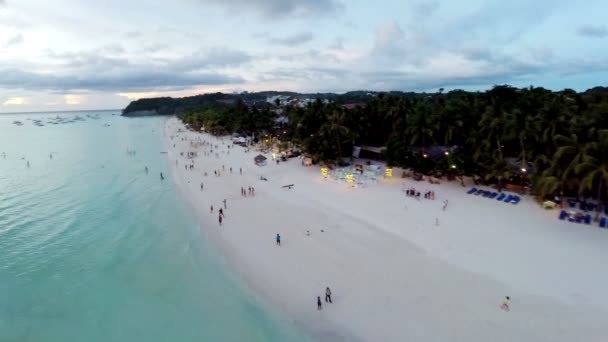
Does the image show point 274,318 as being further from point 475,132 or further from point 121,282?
point 475,132

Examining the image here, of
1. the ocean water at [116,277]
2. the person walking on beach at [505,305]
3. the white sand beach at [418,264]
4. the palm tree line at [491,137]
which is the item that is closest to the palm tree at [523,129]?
the palm tree line at [491,137]

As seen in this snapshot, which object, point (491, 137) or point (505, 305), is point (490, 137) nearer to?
point (491, 137)

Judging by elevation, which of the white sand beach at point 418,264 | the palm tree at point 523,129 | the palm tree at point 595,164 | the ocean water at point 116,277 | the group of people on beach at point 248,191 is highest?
the palm tree at point 523,129

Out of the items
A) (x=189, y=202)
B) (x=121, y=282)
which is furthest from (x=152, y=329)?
(x=189, y=202)

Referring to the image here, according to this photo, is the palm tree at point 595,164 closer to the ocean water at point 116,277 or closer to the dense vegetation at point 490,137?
the dense vegetation at point 490,137

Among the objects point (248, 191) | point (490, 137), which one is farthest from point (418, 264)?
point (248, 191)
